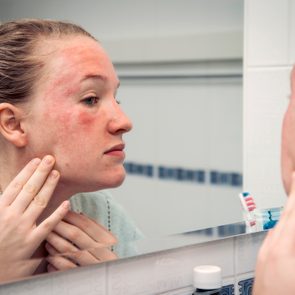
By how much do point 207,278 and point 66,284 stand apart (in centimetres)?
25

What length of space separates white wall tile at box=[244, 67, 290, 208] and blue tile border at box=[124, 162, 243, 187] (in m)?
0.05

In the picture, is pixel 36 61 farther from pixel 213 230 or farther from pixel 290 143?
pixel 213 230

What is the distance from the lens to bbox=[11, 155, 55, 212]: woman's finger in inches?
31.5

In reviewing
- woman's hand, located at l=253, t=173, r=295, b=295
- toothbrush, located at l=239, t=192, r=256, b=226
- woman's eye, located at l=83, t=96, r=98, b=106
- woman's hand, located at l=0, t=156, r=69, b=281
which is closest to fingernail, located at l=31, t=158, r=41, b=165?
woman's hand, located at l=0, t=156, r=69, b=281

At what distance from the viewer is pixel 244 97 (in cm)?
107

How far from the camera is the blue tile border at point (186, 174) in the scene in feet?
3.01

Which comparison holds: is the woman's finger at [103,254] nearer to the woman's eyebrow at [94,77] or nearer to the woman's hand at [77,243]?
the woman's hand at [77,243]

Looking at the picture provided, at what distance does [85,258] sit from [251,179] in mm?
388

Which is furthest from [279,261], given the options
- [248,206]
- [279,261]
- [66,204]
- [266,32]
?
[266,32]

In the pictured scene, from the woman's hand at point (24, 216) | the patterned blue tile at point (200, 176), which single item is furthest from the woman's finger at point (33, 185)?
the patterned blue tile at point (200, 176)

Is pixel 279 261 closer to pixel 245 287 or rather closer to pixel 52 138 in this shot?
pixel 52 138

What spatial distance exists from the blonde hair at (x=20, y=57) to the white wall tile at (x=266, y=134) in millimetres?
461

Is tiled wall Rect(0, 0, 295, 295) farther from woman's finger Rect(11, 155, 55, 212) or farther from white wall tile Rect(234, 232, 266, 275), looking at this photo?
woman's finger Rect(11, 155, 55, 212)

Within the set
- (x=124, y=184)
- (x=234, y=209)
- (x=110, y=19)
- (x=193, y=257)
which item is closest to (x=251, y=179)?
(x=234, y=209)
